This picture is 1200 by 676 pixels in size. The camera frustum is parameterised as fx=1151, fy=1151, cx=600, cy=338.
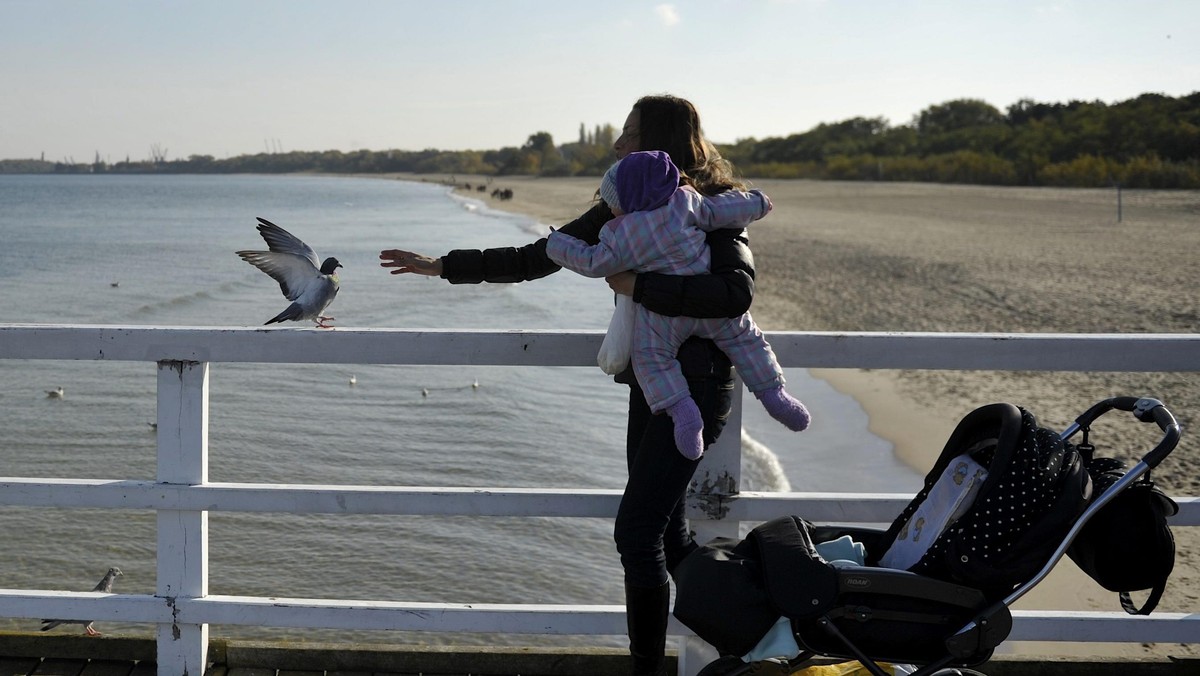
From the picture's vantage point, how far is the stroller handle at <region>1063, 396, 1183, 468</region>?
8.24 ft

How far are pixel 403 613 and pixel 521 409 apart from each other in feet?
24.0

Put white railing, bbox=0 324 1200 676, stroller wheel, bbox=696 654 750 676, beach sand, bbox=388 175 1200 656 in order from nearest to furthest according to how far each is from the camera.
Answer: stroller wheel, bbox=696 654 750 676, white railing, bbox=0 324 1200 676, beach sand, bbox=388 175 1200 656

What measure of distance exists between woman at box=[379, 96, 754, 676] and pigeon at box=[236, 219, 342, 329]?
55cm

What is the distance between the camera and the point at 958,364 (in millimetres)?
3254

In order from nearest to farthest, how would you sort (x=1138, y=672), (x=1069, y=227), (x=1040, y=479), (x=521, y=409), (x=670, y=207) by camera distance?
(x=1040, y=479), (x=670, y=207), (x=1138, y=672), (x=521, y=409), (x=1069, y=227)

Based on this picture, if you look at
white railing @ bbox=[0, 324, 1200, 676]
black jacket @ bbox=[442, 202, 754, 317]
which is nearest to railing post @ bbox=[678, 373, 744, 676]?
white railing @ bbox=[0, 324, 1200, 676]

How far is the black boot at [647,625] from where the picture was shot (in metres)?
2.96

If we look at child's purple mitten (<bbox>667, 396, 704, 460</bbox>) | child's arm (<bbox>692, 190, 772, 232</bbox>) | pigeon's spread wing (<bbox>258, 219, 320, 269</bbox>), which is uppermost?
child's arm (<bbox>692, 190, 772, 232</bbox>)

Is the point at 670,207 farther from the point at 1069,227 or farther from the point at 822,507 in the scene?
the point at 1069,227

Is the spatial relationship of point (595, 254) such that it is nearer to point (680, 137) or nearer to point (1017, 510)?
point (680, 137)

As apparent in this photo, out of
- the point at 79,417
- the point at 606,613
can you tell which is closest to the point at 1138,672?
the point at 606,613

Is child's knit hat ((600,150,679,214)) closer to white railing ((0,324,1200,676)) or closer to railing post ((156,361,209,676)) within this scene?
white railing ((0,324,1200,676))

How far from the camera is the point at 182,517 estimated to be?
10.8 feet

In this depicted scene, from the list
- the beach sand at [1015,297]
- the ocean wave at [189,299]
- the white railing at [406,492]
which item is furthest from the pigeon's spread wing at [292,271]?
the ocean wave at [189,299]
